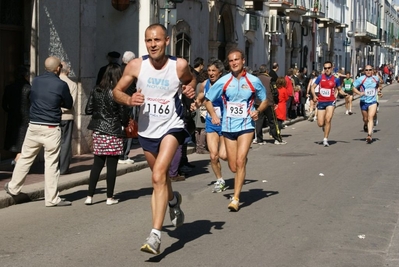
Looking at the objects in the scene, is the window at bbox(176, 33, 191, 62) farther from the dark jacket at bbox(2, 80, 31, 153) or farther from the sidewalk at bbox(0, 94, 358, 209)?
the dark jacket at bbox(2, 80, 31, 153)

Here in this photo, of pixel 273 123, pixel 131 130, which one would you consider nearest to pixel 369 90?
pixel 273 123

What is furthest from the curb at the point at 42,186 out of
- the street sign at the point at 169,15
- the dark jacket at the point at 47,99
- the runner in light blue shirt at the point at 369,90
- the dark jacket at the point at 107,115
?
the runner in light blue shirt at the point at 369,90

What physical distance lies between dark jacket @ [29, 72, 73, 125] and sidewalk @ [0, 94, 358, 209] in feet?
3.64

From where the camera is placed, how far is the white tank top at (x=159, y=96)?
7777 mm

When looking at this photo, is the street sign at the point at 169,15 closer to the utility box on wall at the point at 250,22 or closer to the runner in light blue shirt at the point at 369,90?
the runner in light blue shirt at the point at 369,90

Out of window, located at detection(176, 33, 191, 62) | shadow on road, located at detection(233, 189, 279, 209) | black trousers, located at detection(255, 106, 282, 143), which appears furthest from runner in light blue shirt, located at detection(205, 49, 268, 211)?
window, located at detection(176, 33, 191, 62)

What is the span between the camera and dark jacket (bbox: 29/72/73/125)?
10.5 meters

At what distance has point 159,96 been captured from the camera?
307 inches

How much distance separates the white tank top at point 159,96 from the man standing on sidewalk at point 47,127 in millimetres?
2923

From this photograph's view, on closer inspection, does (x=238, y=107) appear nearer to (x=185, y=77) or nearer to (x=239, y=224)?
(x=239, y=224)

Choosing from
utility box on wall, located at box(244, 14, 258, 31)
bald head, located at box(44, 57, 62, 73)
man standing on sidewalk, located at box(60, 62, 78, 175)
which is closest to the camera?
bald head, located at box(44, 57, 62, 73)

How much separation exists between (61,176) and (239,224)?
15.3ft

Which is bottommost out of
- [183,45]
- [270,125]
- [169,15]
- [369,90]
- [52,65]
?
[270,125]

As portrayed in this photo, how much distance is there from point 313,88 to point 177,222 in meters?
11.6
